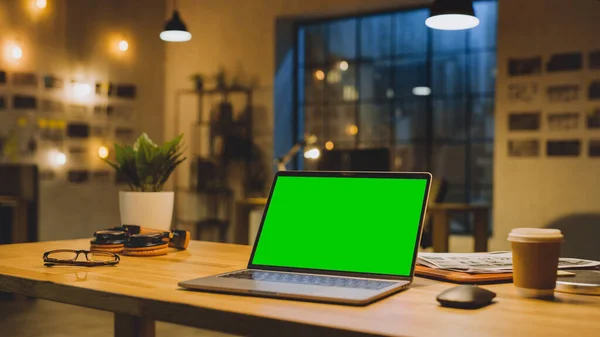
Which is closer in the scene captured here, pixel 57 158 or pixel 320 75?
pixel 57 158

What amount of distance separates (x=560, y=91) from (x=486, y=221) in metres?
1.29

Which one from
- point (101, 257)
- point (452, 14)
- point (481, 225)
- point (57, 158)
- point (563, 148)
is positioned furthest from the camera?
point (57, 158)

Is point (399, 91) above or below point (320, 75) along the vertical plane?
below

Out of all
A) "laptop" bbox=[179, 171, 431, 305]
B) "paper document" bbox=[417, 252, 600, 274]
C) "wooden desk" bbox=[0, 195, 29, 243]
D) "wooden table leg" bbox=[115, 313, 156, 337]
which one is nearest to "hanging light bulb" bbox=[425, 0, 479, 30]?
"paper document" bbox=[417, 252, 600, 274]

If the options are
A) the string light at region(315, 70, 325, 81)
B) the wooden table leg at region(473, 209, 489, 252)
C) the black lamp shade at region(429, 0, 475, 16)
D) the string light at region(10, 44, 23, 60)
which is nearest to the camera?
the black lamp shade at region(429, 0, 475, 16)

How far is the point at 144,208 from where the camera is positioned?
1.99 metres

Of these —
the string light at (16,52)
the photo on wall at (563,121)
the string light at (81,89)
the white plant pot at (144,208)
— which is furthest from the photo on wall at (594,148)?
the string light at (16,52)

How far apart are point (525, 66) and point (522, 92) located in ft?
0.73

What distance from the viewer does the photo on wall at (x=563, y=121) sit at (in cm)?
545

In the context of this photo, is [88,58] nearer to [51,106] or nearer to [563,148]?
[51,106]

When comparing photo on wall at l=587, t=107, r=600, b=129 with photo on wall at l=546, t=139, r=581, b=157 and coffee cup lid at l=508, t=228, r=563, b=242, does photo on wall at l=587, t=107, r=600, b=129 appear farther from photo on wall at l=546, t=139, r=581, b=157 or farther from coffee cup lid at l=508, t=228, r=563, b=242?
coffee cup lid at l=508, t=228, r=563, b=242

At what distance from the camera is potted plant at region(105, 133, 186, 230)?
1.99 metres

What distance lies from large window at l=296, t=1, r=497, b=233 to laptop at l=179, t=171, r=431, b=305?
5107 mm

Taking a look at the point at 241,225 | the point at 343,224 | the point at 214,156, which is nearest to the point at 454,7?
the point at 343,224
